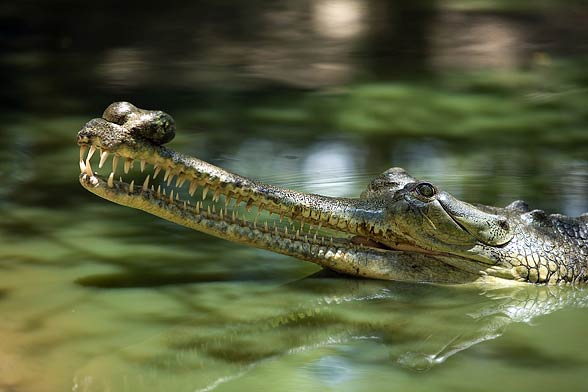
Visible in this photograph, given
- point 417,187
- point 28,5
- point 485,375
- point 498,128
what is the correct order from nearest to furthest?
point 485,375, point 417,187, point 498,128, point 28,5

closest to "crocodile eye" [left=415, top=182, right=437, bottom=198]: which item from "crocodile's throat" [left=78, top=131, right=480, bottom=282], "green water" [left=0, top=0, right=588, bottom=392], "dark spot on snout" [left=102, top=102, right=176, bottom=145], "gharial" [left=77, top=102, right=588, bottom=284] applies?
"gharial" [left=77, top=102, right=588, bottom=284]

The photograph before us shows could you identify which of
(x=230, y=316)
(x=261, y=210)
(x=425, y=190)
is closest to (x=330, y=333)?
(x=230, y=316)

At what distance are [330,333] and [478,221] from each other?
3.78 ft

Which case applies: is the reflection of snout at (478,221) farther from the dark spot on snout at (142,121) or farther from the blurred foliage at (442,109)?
the blurred foliage at (442,109)

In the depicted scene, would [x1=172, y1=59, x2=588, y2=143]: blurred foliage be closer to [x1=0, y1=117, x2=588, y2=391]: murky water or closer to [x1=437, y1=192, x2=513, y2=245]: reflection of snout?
[x1=0, y1=117, x2=588, y2=391]: murky water

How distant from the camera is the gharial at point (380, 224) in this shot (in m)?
5.20

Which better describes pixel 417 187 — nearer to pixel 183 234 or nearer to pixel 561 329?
pixel 561 329

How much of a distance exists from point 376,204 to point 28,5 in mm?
11571

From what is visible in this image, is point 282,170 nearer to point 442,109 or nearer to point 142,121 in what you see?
point 442,109

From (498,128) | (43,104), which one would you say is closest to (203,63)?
(43,104)

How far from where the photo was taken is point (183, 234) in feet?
21.6

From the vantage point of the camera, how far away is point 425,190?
557 cm

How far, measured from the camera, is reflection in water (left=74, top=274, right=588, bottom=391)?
176 inches

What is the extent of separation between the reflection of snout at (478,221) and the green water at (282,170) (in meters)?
0.31
